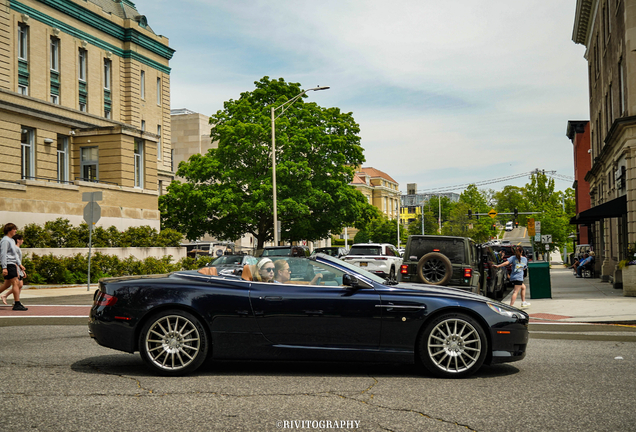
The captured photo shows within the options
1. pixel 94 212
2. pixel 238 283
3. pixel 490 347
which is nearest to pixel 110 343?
pixel 238 283

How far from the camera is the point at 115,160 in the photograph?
35562mm

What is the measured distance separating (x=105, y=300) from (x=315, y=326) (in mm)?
2369

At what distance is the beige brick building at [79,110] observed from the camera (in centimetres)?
2989

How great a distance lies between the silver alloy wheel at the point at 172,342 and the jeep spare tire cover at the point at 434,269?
28.1 feet

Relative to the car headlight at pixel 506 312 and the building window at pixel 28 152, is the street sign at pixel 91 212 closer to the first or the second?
the building window at pixel 28 152

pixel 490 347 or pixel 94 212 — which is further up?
pixel 94 212

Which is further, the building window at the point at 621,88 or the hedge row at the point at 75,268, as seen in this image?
the building window at the point at 621,88

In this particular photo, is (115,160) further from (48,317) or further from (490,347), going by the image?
(490,347)

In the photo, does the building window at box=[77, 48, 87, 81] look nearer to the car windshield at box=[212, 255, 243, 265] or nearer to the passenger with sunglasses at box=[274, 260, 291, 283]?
the car windshield at box=[212, 255, 243, 265]

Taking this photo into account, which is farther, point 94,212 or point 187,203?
point 187,203

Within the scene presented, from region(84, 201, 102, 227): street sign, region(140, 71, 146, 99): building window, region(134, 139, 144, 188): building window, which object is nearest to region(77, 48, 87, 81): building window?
region(140, 71, 146, 99): building window

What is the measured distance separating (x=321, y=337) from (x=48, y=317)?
28.3 ft

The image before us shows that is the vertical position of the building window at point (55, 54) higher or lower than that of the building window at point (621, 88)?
higher

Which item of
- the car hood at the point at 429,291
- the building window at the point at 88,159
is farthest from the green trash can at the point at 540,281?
the building window at the point at 88,159
